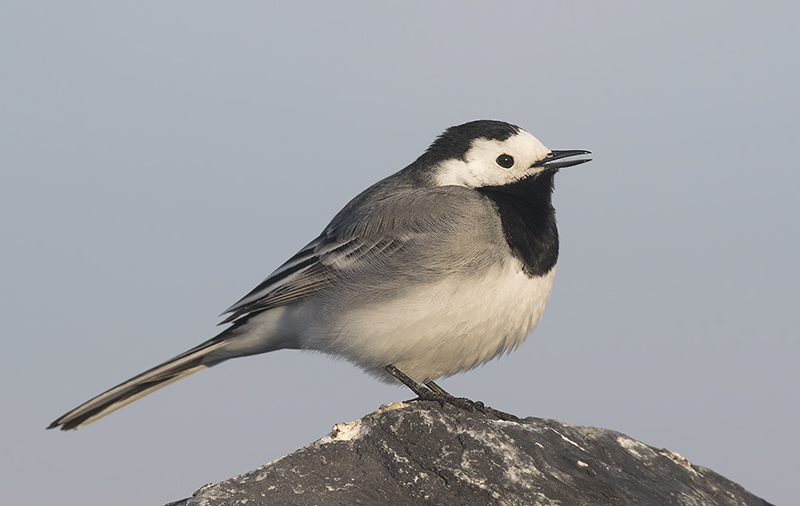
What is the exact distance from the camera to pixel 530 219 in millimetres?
6199

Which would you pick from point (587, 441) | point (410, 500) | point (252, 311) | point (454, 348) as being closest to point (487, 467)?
point (410, 500)

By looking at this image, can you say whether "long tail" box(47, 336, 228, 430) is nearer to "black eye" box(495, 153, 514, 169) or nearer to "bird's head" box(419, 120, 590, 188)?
"bird's head" box(419, 120, 590, 188)

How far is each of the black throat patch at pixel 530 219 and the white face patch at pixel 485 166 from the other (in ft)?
0.30

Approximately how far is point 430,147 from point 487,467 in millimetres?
3064

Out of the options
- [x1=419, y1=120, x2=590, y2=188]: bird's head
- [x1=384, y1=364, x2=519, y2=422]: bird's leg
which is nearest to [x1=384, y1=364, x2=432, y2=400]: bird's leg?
[x1=384, y1=364, x2=519, y2=422]: bird's leg

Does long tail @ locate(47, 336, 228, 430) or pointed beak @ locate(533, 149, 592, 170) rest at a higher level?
A: pointed beak @ locate(533, 149, 592, 170)

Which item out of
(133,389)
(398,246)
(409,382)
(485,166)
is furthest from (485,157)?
(133,389)

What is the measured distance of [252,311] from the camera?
6.31 metres

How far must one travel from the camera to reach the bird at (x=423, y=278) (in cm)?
567

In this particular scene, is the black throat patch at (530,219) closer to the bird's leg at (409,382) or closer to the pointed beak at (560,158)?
the pointed beak at (560,158)

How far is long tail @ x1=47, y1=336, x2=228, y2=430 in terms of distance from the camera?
6.38 m

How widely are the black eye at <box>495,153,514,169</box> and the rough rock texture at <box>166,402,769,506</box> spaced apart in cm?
225

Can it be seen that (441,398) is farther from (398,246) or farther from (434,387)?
(398,246)

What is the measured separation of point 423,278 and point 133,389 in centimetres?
290
